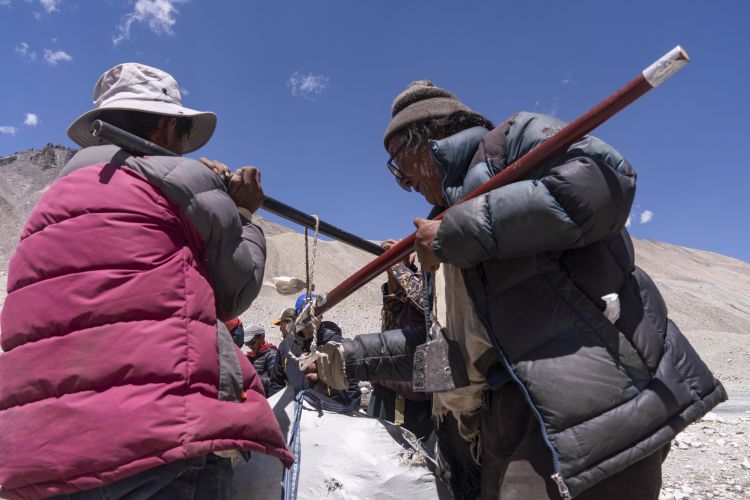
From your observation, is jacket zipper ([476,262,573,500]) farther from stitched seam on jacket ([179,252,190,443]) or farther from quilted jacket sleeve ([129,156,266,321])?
stitched seam on jacket ([179,252,190,443])

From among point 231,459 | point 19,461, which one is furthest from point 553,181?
point 19,461

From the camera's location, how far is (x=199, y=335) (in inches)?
52.2

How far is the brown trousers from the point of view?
143 centimetres

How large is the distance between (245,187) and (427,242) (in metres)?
0.65

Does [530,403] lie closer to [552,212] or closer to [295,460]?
[552,212]

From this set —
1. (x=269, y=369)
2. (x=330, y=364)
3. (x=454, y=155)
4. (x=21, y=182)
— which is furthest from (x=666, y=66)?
(x=21, y=182)

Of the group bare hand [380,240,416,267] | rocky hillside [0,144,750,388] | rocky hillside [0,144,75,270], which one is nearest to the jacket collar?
bare hand [380,240,416,267]

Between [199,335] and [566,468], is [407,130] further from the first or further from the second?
[566,468]

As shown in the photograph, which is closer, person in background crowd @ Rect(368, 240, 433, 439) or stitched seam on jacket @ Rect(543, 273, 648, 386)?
stitched seam on jacket @ Rect(543, 273, 648, 386)

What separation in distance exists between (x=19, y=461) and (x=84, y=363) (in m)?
0.26

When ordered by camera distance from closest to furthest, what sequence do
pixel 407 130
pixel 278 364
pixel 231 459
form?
pixel 231 459
pixel 407 130
pixel 278 364

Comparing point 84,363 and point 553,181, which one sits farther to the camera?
point 553,181

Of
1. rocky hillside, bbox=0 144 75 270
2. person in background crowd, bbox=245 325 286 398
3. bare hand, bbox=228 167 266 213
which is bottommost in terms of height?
person in background crowd, bbox=245 325 286 398

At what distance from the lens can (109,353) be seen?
4.02 feet
